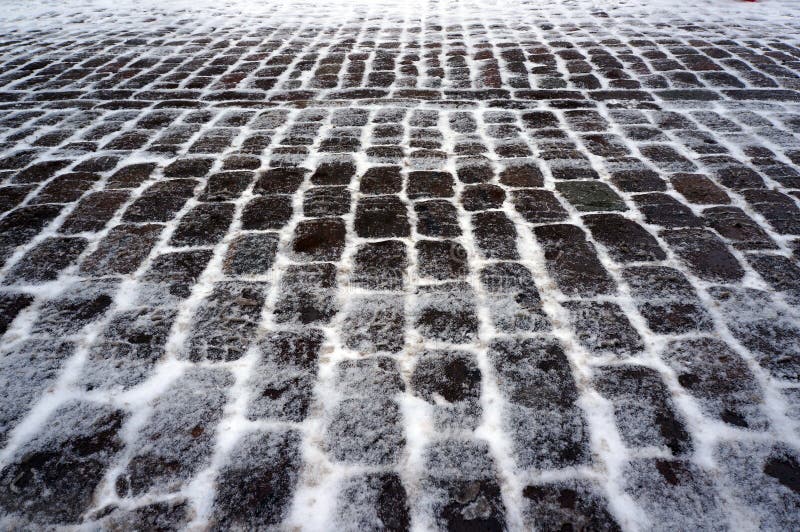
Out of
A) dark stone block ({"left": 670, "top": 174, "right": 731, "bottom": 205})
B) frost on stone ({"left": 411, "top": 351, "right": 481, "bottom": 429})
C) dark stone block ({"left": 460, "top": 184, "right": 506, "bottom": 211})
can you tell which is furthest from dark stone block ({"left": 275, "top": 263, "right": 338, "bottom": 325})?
dark stone block ({"left": 670, "top": 174, "right": 731, "bottom": 205})

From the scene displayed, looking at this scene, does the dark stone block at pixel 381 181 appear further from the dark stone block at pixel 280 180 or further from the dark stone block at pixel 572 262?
the dark stone block at pixel 572 262

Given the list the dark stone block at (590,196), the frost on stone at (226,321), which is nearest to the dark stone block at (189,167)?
the frost on stone at (226,321)

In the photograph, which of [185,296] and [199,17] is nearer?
[185,296]

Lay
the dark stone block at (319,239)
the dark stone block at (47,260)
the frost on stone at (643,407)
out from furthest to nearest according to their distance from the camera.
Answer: the dark stone block at (319,239)
the dark stone block at (47,260)
the frost on stone at (643,407)

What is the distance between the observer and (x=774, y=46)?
554 cm

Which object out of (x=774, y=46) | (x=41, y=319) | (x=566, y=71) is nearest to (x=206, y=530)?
(x=41, y=319)

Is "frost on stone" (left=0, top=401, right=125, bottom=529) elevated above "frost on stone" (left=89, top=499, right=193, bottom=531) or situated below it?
above

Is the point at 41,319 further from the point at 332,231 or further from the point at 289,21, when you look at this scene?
the point at 289,21

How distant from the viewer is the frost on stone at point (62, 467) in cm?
150

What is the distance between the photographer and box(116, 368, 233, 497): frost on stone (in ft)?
5.17

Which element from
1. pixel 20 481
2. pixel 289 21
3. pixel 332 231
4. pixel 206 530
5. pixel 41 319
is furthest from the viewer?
pixel 289 21

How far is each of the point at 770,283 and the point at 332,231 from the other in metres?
2.21

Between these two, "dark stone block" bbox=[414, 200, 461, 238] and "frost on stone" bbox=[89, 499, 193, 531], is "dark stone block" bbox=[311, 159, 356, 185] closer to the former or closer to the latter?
"dark stone block" bbox=[414, 200, 461, 238]

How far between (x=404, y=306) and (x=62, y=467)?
1.39m
